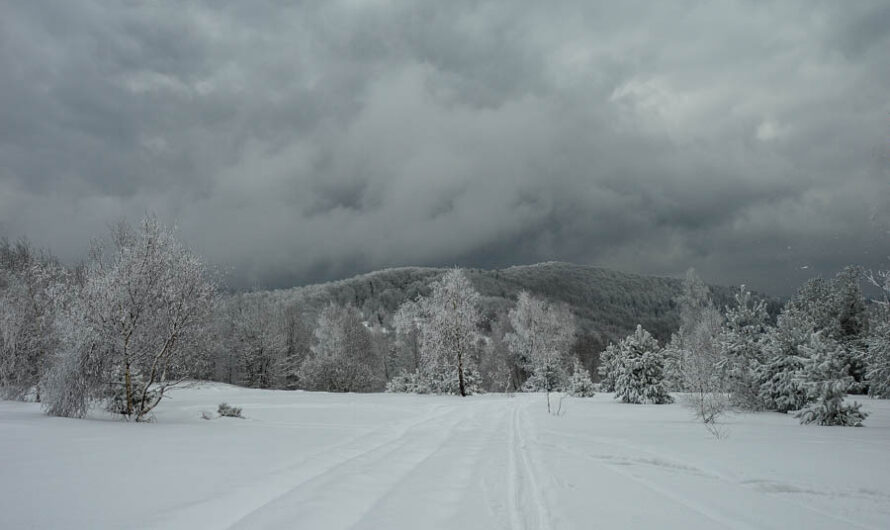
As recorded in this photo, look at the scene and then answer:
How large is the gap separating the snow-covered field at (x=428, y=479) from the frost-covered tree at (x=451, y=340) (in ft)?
84.4

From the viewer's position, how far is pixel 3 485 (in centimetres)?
618

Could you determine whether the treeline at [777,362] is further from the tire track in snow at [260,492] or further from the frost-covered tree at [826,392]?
the tire track in snow at [260,492]

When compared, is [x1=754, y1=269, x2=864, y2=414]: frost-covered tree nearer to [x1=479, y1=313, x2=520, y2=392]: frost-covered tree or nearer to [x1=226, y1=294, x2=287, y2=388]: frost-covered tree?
[x1=479, y1=313, x2=520, y2=392]: frost-covered tree

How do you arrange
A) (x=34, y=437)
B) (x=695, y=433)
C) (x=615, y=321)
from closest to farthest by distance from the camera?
(x=34, y=437) → (x=695, y=433) → (x=615, y=321)

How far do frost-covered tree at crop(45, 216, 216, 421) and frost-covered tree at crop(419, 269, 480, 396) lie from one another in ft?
80.1

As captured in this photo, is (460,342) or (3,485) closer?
(3,485)

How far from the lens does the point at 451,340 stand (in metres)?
39.4

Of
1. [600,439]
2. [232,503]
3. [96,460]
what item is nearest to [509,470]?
[232,503]

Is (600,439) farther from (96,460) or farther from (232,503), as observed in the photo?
(96,460)

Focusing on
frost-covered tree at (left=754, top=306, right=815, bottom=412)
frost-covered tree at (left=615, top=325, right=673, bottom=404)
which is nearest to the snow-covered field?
frost-covered tree at (left=754, top=306, right=815, bottom=412)

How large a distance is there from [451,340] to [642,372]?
1520cm

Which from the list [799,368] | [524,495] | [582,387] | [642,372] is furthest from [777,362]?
[524,495]

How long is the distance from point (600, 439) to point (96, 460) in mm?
11379

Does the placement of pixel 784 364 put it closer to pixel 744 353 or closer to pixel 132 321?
pixel 744 353
